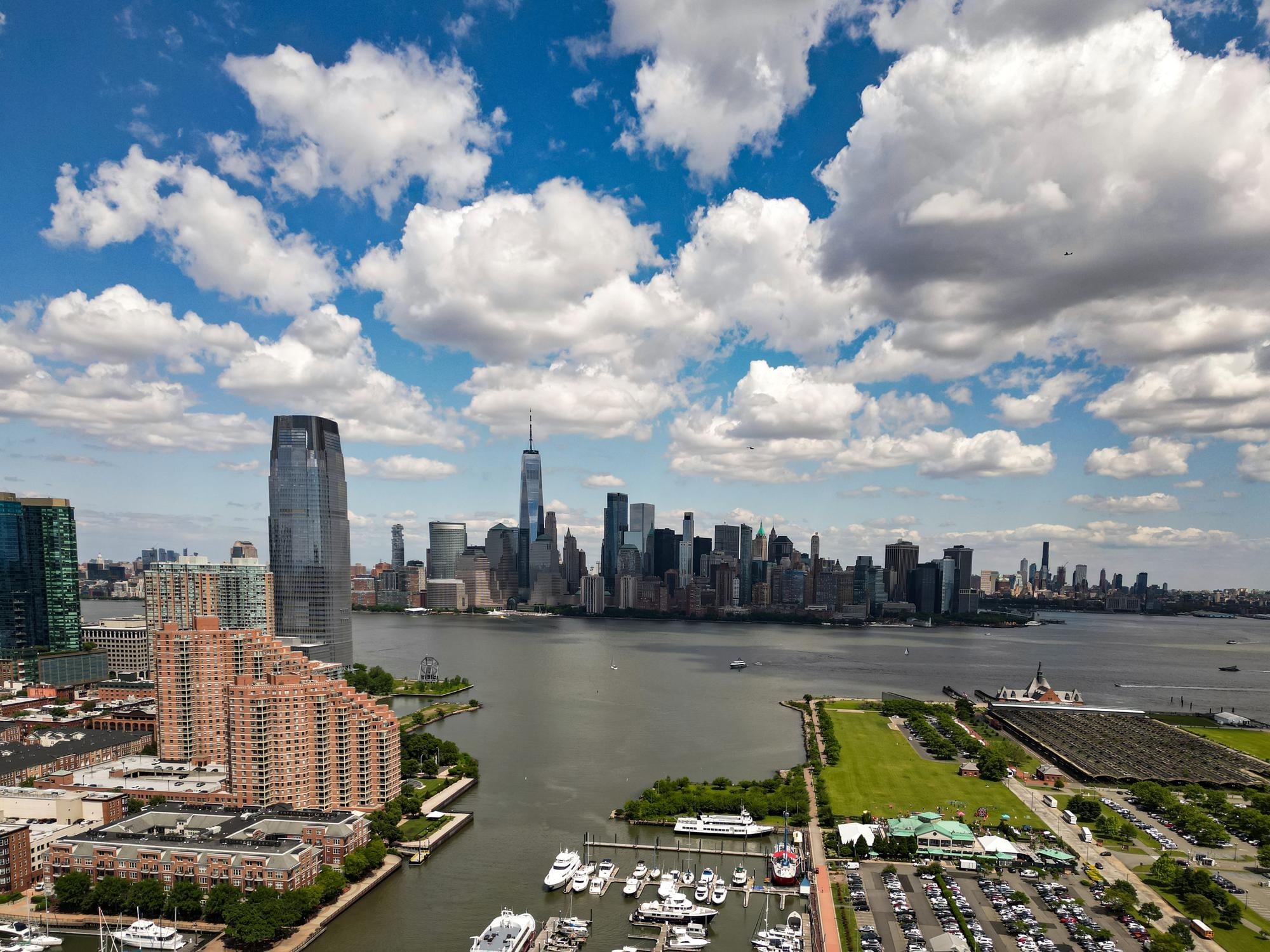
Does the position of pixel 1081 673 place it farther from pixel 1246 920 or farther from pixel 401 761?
pixel 401 761

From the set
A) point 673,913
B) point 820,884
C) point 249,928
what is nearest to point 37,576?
point 249,928

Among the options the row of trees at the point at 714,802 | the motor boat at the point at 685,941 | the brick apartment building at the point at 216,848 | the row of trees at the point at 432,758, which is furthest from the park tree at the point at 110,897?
the row of trees at the point at 714,802

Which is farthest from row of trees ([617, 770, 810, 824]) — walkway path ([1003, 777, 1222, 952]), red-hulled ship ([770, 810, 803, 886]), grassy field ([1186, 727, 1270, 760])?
grassy field ([1186, 727, 1270, 760])

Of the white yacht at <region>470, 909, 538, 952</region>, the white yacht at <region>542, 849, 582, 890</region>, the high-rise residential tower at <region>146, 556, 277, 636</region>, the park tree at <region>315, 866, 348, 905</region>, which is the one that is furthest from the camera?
the high-rise residential tower at <region>146, 556, 277, 636</region>

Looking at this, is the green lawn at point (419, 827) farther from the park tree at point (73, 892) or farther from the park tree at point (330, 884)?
the park tree at point (73, 892)

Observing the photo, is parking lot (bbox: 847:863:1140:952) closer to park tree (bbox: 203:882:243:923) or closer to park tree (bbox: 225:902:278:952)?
park tree (bbox: 225:902:278:952)

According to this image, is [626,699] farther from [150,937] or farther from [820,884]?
[150,937]
